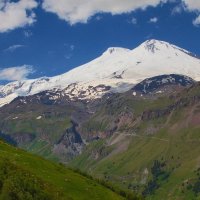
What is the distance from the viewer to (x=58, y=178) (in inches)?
3103

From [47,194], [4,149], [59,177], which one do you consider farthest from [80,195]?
[4,149]

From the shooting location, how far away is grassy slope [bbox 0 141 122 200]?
74.1m

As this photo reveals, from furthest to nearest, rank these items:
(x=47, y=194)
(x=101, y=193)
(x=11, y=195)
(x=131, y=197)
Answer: (x=131, y=197) → (x=101, y=193) → (x=47, y=194) → (x=11, y=195)

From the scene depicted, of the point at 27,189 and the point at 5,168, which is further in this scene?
the point at 5,168

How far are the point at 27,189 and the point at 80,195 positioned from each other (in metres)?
16.7

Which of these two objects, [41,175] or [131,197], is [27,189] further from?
[131,197]

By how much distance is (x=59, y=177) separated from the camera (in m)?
79.9

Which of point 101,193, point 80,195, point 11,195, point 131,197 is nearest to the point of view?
point 11,195

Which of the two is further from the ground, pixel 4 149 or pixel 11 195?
pixel 4 149

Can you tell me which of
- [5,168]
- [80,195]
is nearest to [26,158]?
[80,195]

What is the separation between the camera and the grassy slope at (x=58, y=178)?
74.1m

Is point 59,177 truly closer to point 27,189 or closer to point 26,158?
point 26,158

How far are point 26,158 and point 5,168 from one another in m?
17.8

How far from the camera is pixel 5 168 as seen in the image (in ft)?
215
